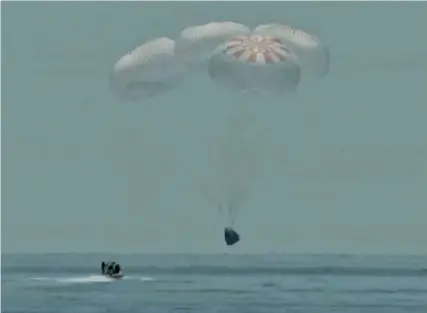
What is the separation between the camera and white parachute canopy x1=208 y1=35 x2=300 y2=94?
842 inches

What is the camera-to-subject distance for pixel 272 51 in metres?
21.6

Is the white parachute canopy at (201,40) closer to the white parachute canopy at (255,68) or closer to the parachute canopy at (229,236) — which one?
the white parachute canopy at (255,68)

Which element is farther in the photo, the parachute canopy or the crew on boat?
the crew on boat

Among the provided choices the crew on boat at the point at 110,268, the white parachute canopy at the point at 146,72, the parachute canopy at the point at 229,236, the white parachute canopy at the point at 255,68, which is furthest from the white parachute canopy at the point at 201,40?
the crew on boat at the point at 110,268

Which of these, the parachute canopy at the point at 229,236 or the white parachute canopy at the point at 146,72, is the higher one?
the white parachute canopy at the point at 146,72

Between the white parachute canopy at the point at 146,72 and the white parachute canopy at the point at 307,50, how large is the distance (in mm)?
1427

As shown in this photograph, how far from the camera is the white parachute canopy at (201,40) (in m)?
22.1

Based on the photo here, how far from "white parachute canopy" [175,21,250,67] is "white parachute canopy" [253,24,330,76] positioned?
1.65ft

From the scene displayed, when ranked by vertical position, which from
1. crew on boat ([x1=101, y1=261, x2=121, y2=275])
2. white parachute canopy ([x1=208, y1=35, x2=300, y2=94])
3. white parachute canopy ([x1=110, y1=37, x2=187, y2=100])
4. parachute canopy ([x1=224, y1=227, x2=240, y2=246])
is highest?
crew on boat ([x1=101, y1=261, x2=121, y2=275])

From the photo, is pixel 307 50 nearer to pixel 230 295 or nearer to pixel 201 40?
pixel 201 40

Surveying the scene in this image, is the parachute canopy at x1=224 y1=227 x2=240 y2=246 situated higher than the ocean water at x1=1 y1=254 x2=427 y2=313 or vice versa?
the ocean water at x1=1 y1=254 x2=427 y2=313

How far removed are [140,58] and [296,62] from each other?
2.50 m

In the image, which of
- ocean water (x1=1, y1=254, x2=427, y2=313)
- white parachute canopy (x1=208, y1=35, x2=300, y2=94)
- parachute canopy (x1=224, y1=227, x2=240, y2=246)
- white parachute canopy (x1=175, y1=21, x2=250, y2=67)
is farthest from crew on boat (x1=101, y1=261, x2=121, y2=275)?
white parachute canopy (x1=208, y1=35, x2=300, y2=94)

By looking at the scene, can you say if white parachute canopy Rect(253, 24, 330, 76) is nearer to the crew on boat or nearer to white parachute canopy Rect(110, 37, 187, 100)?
white parachute canopy Rect(110, 37, 187, 100)
